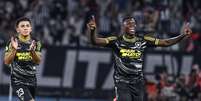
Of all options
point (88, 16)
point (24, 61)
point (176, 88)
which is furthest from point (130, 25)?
point (88, 16)

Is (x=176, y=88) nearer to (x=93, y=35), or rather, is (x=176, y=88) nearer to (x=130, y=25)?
(x=130, y=25)

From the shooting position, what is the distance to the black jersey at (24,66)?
1296cm

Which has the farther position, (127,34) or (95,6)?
(95,6)

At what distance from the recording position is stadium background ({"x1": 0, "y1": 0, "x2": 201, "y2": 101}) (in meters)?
20.2

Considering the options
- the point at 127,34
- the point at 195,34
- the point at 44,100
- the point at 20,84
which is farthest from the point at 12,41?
the point at 195,34

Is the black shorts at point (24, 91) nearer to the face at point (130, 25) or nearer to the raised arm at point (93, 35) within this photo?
the raised arm at point (93, 35)

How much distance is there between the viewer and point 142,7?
23.1m

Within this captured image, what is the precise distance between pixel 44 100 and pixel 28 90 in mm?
7117

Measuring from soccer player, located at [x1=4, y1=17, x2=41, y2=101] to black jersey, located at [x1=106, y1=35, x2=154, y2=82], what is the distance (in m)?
1.44

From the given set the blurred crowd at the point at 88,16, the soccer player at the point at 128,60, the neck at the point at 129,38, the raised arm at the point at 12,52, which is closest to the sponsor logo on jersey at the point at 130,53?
the soccer player at the point at 128,60

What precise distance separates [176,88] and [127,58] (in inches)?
281

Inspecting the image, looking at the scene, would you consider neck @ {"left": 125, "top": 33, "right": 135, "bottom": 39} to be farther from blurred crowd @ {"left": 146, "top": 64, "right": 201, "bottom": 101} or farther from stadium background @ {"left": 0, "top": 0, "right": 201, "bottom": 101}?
blurred crowd @ {"left": 146, "top": 64, "right": 201, "bottom": 101}

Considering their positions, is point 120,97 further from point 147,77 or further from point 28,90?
point 147,77

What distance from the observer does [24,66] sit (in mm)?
13047
